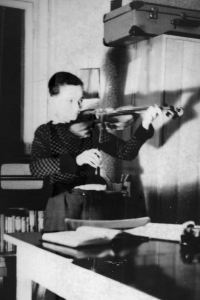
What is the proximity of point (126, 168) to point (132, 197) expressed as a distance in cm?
15

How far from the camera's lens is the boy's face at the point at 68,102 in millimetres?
1688

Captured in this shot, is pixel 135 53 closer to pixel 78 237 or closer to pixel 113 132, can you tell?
pixel 113 132

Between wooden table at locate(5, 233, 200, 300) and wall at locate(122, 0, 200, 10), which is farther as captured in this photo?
wall at locate(122, 0, 200, 10)

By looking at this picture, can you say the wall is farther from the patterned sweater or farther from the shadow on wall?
the patterned sweater

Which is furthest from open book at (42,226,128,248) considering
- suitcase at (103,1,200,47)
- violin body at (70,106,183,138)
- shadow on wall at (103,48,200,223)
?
suitcase at (103,1,200,47)

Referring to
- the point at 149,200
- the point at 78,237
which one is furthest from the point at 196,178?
the point at 78,237

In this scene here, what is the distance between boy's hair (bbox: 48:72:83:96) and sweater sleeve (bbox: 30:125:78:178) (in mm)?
166

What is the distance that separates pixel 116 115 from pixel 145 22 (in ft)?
1.61

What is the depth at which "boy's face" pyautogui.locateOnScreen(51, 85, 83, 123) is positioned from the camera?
66.5 inches

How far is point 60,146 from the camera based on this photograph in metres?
1.65

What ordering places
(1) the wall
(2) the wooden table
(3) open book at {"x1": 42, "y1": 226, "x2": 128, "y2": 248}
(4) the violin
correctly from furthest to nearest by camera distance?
(1) the wall
(4) the violin
(3) open book at {"x1": 42, "y1": 226, "x2": 128, "y2": 248}
(2) the wooden table

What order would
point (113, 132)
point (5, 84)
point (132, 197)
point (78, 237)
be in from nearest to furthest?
point (78, 237) < point (5, 84) < point (113, 132) < point (132, 197)

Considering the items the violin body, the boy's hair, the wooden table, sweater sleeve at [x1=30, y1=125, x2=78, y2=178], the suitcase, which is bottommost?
the wooden table

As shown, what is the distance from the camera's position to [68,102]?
1705mm
